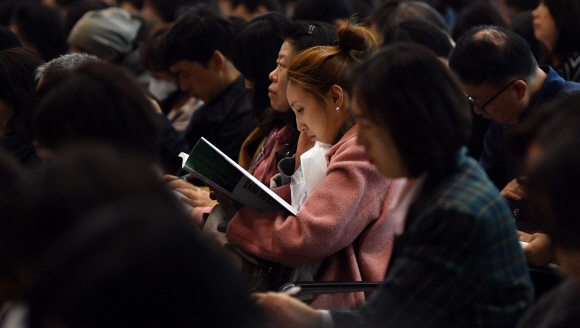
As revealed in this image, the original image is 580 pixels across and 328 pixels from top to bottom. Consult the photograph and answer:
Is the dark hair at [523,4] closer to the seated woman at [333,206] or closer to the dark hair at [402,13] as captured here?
the dark hair at [402,13]

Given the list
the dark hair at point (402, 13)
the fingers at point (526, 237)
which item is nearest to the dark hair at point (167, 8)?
the dark hair at point (402, 13)

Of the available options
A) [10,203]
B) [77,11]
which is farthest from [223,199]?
[77,11]

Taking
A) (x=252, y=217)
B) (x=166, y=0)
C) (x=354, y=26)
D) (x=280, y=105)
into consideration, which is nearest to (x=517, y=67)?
(x=354, y=26)

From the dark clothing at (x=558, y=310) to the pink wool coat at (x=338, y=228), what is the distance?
92cm

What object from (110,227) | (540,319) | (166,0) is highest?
(110,227)

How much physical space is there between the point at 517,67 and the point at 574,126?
173cm

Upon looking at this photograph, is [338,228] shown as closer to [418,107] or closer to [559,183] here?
[418,107]

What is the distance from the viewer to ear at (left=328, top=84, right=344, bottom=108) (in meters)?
2.69

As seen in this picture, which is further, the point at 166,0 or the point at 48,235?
the point at 166,0

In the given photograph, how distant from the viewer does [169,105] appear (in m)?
5.11

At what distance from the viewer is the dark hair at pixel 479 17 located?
464 cm

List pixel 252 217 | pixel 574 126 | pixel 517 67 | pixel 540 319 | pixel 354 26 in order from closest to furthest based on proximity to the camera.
A: pixel 574 126 → pixel 540 319 → pixel 252 217 → pixel 354 26 → pixel 517 67

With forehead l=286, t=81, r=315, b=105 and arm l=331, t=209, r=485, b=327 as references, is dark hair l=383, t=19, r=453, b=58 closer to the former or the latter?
forehead l=286, t=81, r=315, b=105

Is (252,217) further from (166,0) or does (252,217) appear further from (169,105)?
(166,0)
